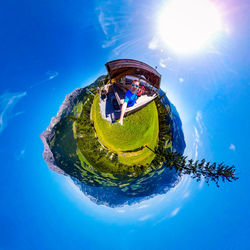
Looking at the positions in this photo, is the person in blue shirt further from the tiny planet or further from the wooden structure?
the tiny planet

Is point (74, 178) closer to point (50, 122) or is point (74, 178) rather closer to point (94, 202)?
point (94, 202)

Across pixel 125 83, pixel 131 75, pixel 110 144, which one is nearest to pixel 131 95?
pixel 125 83

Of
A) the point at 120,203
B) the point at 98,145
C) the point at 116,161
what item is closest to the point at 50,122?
the point at 98,145

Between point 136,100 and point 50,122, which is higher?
point 136,100

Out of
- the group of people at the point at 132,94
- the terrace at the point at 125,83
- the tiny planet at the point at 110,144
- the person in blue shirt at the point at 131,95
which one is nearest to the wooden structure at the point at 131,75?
the terrace at the point at 125,83

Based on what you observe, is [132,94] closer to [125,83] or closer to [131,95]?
[131,95]

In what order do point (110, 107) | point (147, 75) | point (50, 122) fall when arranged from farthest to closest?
point (110, 107)
point (50, 122)
point (147, 75)
